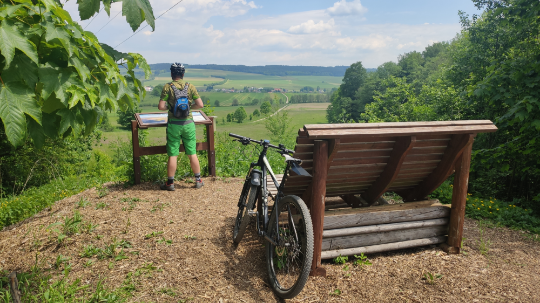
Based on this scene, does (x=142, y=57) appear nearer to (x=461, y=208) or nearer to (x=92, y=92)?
(x=92, y=92)

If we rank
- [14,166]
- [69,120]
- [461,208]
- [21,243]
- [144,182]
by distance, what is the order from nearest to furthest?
[69,120] → [461,208] → [21,243] → [144,182] → [14,166]

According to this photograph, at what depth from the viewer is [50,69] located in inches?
76.3

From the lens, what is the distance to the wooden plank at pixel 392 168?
352cm

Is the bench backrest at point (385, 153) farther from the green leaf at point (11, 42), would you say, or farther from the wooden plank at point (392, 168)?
the green leaf at point (11, 42)

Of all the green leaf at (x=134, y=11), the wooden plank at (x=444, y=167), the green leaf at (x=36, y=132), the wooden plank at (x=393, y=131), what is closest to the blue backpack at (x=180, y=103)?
the wooden plank at (x=393, y=131)

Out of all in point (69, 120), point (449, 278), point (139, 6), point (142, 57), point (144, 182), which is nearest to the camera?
point (139, 6)

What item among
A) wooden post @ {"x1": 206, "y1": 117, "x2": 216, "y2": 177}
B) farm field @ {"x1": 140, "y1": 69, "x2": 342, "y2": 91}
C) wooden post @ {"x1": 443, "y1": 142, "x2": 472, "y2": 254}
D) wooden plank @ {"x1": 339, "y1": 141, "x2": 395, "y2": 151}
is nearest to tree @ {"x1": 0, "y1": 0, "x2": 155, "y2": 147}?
wooden plank @ {"x1": 339, "y1": 141, "x2": 395, "y2": 151}

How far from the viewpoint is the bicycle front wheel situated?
9.66ft

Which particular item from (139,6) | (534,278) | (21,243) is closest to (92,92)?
(139,6)

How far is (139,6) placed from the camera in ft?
5.96

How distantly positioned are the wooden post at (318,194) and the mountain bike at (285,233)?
17 cm

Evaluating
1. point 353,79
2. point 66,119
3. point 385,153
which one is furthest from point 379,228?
point 353,79

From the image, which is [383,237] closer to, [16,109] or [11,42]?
[16,109]

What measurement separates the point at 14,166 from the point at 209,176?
9.16 metres
